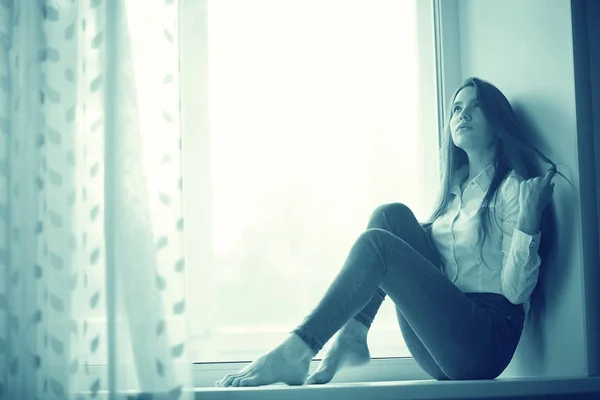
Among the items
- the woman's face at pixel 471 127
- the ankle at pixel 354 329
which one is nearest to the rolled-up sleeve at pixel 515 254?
the woman's face at pixel 471 127

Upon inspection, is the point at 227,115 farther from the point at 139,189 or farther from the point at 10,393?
the point at 10,393

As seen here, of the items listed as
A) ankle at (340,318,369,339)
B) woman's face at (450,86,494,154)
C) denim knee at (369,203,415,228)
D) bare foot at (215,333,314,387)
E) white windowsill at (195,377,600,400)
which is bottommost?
white windowsill at (195,377,600,400)

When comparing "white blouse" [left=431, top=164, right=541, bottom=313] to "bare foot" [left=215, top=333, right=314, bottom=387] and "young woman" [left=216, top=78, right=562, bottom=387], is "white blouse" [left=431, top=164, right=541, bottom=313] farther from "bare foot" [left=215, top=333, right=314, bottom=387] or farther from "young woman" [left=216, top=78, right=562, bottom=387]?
"bare foot" [left=215, top=333, right=314, bottom=387]

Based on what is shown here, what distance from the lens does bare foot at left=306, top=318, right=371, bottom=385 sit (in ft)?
4.98

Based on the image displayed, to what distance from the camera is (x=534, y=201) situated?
1.46 m

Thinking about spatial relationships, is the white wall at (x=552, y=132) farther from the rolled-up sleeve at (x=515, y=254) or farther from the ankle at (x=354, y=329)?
the ankle at (x=354, y=329)

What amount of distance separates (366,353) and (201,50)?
1044 mm

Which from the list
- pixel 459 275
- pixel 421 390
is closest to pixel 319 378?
pixel 421 390

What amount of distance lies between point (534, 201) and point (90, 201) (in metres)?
1.02

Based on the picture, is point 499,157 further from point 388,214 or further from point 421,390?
point 421,390

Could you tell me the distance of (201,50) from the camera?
193 centimetres

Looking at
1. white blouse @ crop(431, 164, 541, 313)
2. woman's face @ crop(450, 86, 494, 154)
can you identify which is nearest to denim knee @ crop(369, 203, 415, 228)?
white blouse @ crop(431, 164, 541, 313)

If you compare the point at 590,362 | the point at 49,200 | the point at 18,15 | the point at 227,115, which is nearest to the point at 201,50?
the point at 227,115

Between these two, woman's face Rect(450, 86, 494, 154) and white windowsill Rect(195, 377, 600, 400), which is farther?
woman's face Rect(450, 86, 494, 154)
